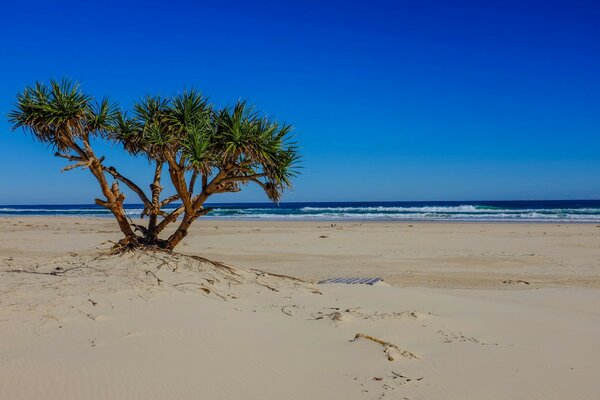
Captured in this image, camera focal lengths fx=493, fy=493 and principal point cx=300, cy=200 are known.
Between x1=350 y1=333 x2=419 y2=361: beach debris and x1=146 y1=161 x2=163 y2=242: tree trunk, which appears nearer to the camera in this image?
x1=350 y1=333 x2=419 y2=361: beach debris

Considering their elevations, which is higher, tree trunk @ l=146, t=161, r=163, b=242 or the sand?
tree trunk @ l=146, t=161, r=163, b=242

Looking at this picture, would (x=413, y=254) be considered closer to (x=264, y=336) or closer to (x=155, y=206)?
(x=155, y=206)

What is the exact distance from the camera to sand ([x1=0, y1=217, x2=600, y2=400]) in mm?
4242

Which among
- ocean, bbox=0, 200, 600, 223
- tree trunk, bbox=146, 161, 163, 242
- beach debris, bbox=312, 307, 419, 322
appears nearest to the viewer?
beach debris, bbox=312, 307, 419, 322

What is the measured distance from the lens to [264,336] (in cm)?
557

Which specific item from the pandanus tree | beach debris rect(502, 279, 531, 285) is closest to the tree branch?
the pandanus tree

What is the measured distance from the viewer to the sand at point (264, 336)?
4.24m

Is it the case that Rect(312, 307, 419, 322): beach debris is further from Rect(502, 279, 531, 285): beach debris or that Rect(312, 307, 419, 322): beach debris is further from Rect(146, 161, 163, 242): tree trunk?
Rect(502, 279, 531, 285): beach debris

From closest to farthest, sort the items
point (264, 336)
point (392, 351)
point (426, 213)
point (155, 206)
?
point (392, 351), point (264, 336), point (155, 206), point (426, 213)

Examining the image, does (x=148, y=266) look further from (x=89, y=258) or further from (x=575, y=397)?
(x=575, y=397)

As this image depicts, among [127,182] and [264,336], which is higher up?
[127,182]

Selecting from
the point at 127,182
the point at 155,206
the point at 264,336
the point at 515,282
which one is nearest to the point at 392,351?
the point at 264,336

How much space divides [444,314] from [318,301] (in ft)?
6.18

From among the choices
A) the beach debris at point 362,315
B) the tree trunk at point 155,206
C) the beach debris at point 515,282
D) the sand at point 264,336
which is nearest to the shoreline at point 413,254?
the beach debris at point 515,282
